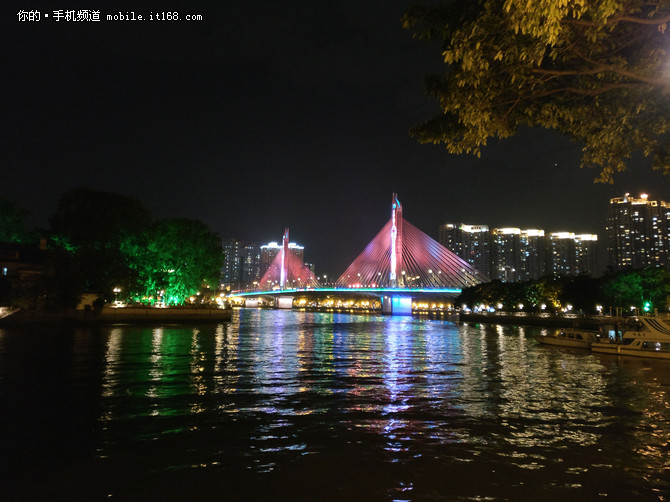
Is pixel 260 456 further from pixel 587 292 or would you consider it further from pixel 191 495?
pixel 587 292

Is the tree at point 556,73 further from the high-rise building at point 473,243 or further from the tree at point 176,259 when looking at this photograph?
the high-rise building at point 473,243

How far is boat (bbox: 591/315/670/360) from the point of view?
2686 centimetres

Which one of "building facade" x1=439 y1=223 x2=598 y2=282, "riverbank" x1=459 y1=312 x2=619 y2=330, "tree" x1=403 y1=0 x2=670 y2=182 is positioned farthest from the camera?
"building facade" x1=439 y1=223 x2=598 y2=282

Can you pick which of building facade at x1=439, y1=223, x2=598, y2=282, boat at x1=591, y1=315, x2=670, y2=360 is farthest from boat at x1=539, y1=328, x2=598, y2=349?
building facade at x1=439, y1=223, x2=598, y2=282

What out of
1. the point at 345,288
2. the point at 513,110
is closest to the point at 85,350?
the point at 513,110

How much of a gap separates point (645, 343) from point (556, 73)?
2678 cm

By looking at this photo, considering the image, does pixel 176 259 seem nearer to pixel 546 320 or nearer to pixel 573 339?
pixel 573 339

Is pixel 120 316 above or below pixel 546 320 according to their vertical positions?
above

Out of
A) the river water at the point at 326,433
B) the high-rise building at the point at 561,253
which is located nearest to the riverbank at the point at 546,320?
the river water at the point at 326,433

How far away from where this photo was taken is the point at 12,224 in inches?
2249

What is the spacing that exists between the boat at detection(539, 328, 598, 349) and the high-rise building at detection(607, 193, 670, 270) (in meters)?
104

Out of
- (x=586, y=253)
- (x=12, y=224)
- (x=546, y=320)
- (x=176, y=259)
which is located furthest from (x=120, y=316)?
(x=586, y=253)

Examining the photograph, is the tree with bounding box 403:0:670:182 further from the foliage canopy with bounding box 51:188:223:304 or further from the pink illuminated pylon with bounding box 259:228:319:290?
the pink illuminated pylon with bounding box 259:228:319:290

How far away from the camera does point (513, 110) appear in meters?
7.68
